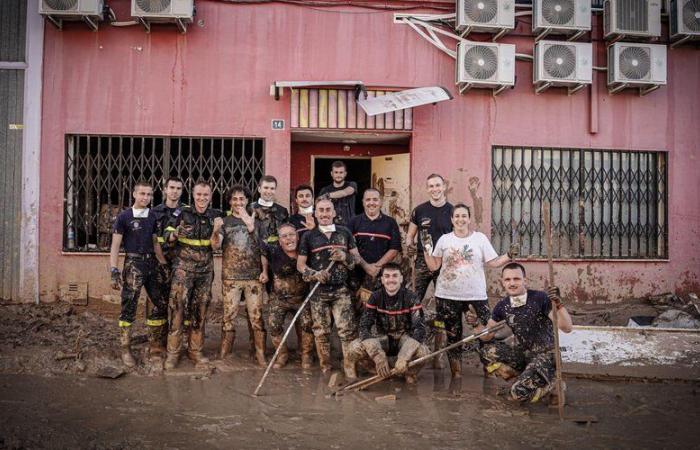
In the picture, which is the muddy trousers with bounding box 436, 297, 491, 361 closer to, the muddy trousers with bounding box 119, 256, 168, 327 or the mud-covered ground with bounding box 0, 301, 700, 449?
the mud-covered ground with bounding box 0, 301, 700, 449

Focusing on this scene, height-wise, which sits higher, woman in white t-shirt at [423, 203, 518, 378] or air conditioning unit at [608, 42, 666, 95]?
air conditioning unit at [608, 42, 666, 95]

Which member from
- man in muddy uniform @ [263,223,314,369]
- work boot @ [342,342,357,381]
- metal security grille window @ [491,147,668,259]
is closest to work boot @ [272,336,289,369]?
man in muddy uniform @ [263,223,314,369]

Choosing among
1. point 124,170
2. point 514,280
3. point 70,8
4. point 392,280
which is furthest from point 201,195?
point 70,8

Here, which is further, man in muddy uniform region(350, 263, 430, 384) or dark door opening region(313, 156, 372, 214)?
dark door opening region(313, 156, 372, 214)

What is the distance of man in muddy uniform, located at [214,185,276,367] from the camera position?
560 cm

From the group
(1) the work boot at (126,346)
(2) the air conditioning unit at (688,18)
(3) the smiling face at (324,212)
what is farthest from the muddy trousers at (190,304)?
(2) the air conditioning unit at (688,18)

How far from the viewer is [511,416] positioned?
4.33 m

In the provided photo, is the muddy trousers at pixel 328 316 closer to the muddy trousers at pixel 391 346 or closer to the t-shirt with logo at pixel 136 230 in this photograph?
the muddy trousers at pixel 391 346

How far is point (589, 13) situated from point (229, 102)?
5.15 meters

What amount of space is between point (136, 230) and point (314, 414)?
257cm

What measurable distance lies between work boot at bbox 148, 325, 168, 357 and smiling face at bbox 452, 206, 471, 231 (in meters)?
3.04

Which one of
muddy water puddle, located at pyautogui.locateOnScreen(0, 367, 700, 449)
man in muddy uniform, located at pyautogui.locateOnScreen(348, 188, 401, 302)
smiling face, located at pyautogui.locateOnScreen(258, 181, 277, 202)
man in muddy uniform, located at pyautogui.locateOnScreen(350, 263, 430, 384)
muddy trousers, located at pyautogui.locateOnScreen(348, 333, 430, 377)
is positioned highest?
smiling face, located at pyautogui.locateOnScreen(258, 181, 277, 202)

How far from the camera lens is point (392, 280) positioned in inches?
201

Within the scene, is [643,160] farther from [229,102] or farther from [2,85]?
[2,85]
